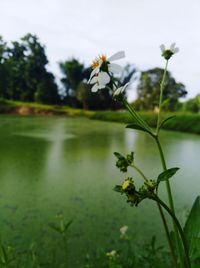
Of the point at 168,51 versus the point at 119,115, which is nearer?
the point at 168,51

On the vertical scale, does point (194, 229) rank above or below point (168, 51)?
below

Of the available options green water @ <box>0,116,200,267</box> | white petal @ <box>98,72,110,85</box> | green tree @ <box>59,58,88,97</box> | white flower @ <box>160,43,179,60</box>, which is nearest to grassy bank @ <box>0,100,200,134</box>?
green water @ <box>0,116,200,267</box>

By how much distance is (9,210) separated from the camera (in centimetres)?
138

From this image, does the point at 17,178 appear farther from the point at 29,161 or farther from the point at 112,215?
the point at 112,215

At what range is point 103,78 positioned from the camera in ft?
1.22

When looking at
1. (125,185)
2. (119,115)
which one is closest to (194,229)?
(125,185)

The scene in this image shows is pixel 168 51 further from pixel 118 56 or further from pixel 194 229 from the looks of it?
pixel 194 229

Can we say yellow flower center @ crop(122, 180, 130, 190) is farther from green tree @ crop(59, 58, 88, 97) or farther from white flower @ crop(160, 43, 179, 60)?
green tree @ crop(59, 58, 88, 97)

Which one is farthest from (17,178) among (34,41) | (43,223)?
(34,41)

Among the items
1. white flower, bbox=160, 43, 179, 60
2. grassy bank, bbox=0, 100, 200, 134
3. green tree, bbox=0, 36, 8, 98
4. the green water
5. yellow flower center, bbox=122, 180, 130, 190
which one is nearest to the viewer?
yellow flower center, bbox=122, 180, 130, 190

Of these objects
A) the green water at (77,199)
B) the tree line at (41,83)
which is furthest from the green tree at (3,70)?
the green water at (77,199)

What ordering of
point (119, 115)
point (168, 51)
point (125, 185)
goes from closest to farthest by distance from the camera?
point (125, 185), point (168, 51), point (119, 115)

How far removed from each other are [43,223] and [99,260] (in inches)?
16.4

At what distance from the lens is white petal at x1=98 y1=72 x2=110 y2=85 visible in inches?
14.5
